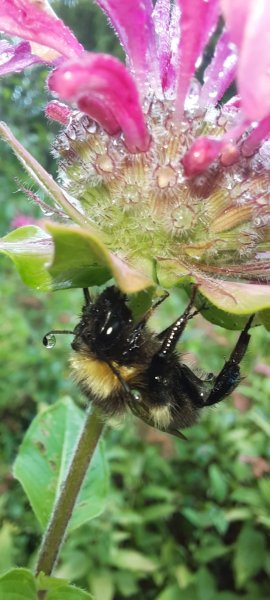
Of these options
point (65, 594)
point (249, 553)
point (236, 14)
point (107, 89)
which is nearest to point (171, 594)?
point (249, 553)

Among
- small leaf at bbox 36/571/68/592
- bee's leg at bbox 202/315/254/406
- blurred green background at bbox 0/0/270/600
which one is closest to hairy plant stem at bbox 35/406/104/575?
small leaf at bbox 36/571/68/592

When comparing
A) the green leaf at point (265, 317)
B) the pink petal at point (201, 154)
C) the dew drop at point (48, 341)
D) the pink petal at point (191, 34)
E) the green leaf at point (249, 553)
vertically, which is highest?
the pink petal at point (191, 34)

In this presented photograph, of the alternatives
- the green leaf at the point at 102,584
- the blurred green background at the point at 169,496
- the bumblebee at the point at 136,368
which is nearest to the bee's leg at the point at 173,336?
the bumblebee at the point at 136,368

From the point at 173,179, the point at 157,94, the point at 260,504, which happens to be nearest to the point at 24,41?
the point at 157,94

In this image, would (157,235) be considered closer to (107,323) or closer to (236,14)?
(107,323)

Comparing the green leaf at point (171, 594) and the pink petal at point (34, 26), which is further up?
the pink petal at point (34, 26)

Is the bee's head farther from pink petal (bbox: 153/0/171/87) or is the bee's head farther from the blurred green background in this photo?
the blurred green background

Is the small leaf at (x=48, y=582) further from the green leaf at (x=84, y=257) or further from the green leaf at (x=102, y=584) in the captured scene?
the green leaf at (x=102, y=584)

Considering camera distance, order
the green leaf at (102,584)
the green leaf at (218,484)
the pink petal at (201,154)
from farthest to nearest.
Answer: the green leaf at (218,484)
the green leaf at (102,584)
the pink petal at (201,154)
